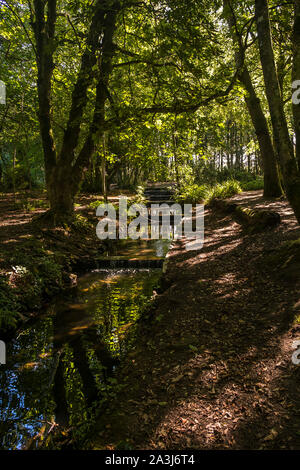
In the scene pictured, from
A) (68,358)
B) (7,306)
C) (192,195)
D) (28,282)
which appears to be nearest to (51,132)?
(28,282)

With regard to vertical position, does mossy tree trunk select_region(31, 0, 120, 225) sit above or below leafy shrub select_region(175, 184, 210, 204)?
above

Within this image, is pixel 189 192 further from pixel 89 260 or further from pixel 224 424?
pixel 224 424

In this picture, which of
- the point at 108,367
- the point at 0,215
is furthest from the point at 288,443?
the point at 0,215

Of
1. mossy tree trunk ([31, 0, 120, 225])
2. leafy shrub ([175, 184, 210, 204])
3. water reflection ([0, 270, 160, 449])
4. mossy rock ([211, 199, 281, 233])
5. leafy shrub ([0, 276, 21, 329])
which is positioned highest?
mossy tree trunk ([31, 0, 120, 225])

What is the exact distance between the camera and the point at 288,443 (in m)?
2.18


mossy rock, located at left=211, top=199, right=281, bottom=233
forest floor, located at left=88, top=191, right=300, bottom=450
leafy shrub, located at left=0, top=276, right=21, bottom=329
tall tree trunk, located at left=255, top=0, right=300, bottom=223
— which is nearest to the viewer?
forest floor, located at left=88, top=191, right=300, bottom=450

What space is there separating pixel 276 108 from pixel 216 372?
4.06 meters

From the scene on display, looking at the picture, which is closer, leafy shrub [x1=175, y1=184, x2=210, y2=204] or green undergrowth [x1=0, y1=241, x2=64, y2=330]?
green undergrowth [x1=0, y1=241, x2=64, y2=330]

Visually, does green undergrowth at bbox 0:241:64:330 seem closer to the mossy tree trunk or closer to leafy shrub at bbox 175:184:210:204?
the mossy tree trunk

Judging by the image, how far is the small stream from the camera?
3176 mm

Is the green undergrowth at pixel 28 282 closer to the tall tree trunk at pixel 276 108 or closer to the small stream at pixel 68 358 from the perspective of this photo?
the small stream at pixel 68 358

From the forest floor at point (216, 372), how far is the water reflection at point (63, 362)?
44 centimetres

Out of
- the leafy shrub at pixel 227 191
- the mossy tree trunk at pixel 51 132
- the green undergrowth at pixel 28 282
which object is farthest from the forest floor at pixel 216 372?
the leafy shrub at pixel 227 191

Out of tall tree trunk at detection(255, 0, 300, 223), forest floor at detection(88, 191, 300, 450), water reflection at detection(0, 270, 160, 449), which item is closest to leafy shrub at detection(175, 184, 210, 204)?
water reflection at detection(0, 270, 160, 449)
